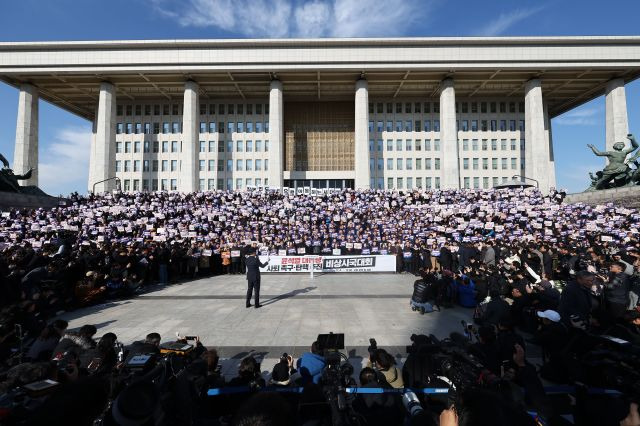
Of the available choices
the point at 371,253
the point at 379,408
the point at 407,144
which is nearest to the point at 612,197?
the point at 371,253

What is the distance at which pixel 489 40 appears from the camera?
160ft

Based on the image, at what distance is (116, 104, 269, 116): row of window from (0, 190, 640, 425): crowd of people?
3338cm

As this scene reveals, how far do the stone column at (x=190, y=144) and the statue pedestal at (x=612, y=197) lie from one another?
4674 centimetres

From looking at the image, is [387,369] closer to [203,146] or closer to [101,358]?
[101,358]

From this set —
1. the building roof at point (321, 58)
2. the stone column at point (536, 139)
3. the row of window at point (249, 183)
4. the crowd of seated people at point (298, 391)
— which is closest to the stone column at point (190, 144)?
the building roof at point (321, 58)

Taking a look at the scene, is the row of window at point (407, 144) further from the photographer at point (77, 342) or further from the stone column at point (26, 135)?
the photographer at point (77, 342)

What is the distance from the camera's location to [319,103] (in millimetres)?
62219

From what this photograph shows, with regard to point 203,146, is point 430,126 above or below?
above

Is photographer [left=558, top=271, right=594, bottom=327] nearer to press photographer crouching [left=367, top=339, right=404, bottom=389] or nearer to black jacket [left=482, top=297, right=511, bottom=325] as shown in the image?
black jacket [left=482, top=297, right=511, bottom=325]

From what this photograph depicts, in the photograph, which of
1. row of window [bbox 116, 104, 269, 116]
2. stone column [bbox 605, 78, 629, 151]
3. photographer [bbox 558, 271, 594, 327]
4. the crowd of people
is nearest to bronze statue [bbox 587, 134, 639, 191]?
the crowd of people

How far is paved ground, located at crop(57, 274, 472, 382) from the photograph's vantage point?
8320mm

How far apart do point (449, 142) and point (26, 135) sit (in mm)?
62664

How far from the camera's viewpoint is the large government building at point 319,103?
49.4 meters

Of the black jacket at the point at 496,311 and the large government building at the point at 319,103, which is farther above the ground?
the large government building at the point at 319,103
